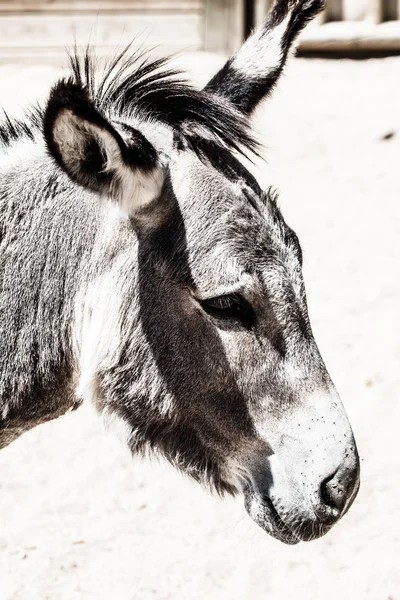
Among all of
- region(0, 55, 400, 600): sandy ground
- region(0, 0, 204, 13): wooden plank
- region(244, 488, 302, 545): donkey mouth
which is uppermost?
region(0, 0, 204, 13): wooden plank

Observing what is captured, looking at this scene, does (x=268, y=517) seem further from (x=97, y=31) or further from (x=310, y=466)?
(x=97, y=31)

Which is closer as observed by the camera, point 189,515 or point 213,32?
point 189,515

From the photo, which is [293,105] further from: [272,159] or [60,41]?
[60,41]

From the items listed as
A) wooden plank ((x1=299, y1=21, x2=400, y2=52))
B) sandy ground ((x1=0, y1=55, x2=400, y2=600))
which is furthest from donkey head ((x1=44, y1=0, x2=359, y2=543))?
wooden plank ((x1=299, y1=21, x2=400, y2=52))

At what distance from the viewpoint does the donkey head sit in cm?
221

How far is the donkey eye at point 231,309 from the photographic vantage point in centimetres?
221

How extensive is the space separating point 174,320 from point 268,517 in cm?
63

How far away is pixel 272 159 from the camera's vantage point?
23.7ft

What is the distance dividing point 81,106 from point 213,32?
6700mm

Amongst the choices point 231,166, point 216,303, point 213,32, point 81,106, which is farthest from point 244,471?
point 213,32

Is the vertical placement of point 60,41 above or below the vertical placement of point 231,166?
below

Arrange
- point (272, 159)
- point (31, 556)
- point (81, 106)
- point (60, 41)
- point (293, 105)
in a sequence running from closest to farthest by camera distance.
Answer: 1. point (81, 106)
2. point (31, 556)
3. point (272, 159)
4. point (293, 105)
5. point (60, 41)

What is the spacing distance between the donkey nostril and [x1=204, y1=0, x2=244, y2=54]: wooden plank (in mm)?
6693

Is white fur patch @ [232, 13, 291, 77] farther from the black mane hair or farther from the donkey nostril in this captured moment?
A: the donkey nostril
